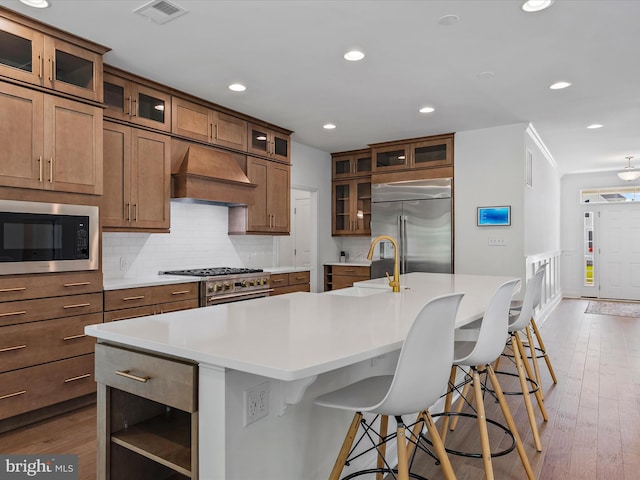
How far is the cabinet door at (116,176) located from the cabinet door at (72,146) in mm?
305

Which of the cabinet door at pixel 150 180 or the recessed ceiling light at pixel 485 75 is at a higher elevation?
the recessed ceiling light at pixel 485 75

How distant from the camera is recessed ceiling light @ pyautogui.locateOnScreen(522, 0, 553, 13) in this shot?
252 centimetres

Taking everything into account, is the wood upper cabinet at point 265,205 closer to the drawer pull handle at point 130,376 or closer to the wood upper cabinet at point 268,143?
the wood upper cabinet at point 268,143

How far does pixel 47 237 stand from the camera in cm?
293

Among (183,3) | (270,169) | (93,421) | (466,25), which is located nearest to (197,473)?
(93,421)

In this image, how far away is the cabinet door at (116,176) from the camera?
3531 millimetres

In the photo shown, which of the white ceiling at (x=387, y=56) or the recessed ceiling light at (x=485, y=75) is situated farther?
the recessed ceiling light at (x=485, y=75)

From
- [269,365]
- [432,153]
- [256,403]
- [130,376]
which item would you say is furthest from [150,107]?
[432,153]

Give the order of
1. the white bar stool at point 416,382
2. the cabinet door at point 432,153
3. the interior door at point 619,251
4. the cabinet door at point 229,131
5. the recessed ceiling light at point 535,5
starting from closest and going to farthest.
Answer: the white bar stool at point 416,382 → the recessed ceiling light at point 535,5 → the cabinet door at point 229,131 → the cabinet door at point 432,153 → the interior door at point 619,251

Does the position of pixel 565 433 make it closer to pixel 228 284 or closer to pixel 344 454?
pixel 344 454

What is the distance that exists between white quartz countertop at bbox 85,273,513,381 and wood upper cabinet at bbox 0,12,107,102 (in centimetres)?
208

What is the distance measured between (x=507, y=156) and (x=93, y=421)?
16.2 ft

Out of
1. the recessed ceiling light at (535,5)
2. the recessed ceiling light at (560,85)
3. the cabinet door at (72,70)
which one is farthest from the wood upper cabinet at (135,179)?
the recessed ceiling light at (560,85)

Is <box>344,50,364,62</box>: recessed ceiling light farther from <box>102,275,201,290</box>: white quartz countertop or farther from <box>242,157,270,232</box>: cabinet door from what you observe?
<box>102,275,201,290</box>: white quartz countertop
